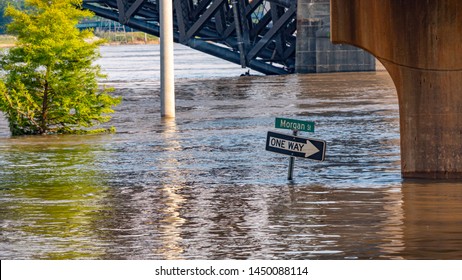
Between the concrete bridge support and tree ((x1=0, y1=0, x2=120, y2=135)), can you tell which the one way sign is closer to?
tree ((x1=0, y1=0, x2=120, y2=135))

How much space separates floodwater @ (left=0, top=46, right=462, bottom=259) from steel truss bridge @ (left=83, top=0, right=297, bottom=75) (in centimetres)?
3170

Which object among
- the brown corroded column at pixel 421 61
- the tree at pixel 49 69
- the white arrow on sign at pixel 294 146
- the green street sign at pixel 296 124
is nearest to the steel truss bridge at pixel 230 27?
the tree at pixel 49 69

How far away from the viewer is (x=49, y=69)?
2886 cm

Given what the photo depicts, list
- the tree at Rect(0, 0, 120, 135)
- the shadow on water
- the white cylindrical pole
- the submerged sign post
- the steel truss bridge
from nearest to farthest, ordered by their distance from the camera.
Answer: the shadow on water → the submerged sign post → the tree at Rect(0, 0, 120, 135) → the white cylindrical pole → the steel truss bridge

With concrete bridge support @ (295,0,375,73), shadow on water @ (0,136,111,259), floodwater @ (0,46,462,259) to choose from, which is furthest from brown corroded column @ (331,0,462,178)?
concrete bridge support @ (295,0,375,73)

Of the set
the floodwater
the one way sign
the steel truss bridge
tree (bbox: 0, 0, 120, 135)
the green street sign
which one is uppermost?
the steel truss bridge

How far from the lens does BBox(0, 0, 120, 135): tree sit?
28.6m

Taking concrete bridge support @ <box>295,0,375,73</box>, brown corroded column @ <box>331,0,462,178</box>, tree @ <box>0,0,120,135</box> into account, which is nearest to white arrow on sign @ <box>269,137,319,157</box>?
brown corroded column @ <box>331,0,462,178</box>

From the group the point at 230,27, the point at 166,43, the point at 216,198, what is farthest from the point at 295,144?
the point at 230,27

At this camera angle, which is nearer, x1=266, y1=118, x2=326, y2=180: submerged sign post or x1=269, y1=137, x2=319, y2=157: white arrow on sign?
x1=266, y1=118, x2=326, y2=180: submerged sign post

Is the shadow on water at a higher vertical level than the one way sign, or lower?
lower

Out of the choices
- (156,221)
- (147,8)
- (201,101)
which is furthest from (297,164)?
(147,8)

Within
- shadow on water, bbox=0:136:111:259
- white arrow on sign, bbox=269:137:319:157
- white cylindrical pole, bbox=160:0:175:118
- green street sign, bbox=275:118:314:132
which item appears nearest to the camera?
shadow on water, bbox=0:136:111:259

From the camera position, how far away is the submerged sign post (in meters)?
18.9
